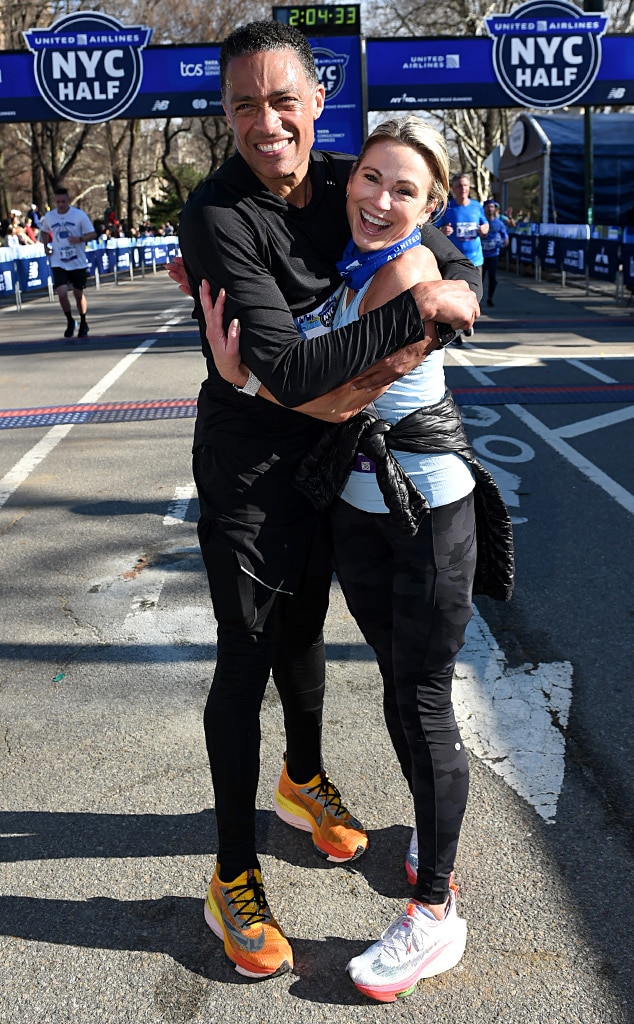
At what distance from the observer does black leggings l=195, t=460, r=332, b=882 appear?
2.35m

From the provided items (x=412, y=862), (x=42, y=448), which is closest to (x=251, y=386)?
(x=412, y=862)

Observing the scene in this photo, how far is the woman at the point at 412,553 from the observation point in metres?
2.15

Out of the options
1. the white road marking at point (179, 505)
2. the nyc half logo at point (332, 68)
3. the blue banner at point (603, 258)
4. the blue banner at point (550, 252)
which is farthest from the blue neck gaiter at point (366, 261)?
the blue banner at point (550, 252)

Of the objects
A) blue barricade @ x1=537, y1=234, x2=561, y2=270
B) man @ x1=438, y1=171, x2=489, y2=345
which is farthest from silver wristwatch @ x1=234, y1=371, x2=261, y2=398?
blue barricade @ x1=537, y1=234, x2=561, y2=270

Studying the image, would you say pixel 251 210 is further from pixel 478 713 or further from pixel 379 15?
pixel 379 15

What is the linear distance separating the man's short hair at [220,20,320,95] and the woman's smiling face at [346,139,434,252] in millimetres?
293

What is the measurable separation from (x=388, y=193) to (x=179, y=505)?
13.8 feet

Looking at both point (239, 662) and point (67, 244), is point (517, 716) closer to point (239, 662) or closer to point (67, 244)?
point (239, 662)

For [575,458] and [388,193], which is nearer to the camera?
[388,193]

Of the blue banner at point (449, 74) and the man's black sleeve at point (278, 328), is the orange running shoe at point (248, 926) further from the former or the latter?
the blue banner at point (449, 74)

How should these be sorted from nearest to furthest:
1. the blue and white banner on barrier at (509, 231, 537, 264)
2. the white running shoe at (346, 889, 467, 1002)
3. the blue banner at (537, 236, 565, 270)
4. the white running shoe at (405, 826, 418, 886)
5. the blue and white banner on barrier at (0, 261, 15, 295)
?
the white running shoe at (346, 889, 467, 1002)
the white running shoe at (405, 826, 418, 886)
the blue and white banner on barrier at (0, 261, 15, 295)
the blue banner at (537, 236, 565, 270)
the blue and white banner on barrier at (509, 231, 537, 264)

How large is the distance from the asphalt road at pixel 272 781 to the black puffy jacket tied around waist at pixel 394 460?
0.96 metres

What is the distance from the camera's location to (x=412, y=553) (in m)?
2.26

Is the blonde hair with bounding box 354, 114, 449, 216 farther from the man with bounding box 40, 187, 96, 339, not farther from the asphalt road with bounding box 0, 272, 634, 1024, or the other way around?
the man with bounding box 40, 187, 96, 339
